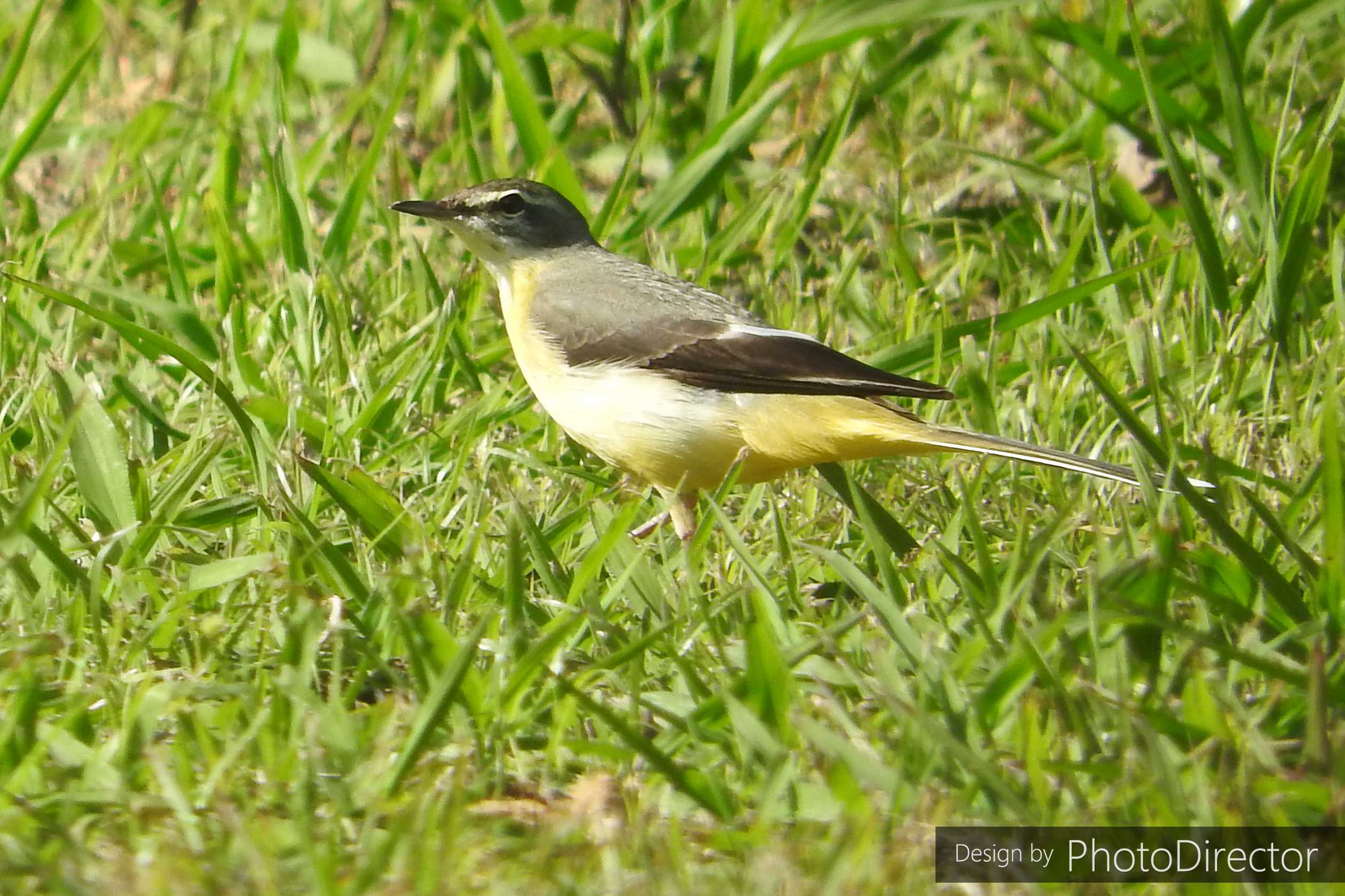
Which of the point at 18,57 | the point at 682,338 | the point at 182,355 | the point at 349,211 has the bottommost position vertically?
A: the point at 182,355

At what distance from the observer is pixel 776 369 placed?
4.61 metres

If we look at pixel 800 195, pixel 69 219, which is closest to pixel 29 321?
pixel 69 219

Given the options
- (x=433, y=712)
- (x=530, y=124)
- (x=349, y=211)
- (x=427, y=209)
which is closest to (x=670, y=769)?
(x=433, y=712)

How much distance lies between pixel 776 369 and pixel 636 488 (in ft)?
2.15

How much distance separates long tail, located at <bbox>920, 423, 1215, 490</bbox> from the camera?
404 centimetres

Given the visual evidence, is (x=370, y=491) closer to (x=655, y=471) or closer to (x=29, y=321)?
(x=655, y=471)

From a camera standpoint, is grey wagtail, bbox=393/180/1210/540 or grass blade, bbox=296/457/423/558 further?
grey wagtail, bbox=393/180/1210/540

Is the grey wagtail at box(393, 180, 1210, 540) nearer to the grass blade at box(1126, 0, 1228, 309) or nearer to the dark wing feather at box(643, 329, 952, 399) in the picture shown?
the dark wing feather at box(643, 329, 952, 399)

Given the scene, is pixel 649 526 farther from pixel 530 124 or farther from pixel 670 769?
pixel 530 124

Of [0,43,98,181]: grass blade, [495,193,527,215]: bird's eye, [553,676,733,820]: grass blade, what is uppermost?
[0,43,98,181]: grass blade

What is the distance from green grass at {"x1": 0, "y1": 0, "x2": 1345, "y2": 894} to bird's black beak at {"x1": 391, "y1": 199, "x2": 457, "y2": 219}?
0.39 m

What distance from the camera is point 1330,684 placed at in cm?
332

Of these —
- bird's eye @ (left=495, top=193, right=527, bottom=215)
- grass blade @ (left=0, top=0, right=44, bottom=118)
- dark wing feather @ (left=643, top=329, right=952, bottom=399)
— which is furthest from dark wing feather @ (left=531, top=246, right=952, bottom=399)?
grass blade @ (left=0, top=0, right=44, bottom=118)

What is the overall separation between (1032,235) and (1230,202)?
75cm
